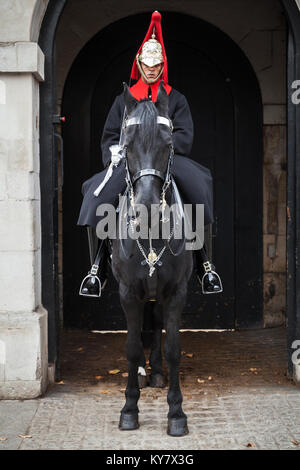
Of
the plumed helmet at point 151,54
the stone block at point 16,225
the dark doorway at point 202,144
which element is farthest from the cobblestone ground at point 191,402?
Answer: the plumed helmet at point 151,54

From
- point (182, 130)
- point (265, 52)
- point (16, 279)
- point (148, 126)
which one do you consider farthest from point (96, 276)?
point (265, 52)

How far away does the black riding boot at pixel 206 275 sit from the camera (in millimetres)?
5246

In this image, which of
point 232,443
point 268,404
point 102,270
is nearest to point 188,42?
point 102,270

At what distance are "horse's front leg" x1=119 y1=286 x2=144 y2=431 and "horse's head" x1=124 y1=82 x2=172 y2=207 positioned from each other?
3.58 feet

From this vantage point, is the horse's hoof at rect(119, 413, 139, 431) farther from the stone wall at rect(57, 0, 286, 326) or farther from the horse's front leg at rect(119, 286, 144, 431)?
the stone wall at rect(57, 0, 286, 326)

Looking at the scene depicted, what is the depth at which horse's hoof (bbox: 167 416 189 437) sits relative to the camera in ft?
14.8

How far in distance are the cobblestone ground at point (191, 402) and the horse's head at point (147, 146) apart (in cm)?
179

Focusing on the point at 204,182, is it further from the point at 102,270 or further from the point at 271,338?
the point at 271,338

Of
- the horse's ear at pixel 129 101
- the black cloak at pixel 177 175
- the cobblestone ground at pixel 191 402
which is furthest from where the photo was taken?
the black cloak at pixel 177 175

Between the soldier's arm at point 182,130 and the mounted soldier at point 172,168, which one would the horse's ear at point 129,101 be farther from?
the soldier's arm at point 182,130

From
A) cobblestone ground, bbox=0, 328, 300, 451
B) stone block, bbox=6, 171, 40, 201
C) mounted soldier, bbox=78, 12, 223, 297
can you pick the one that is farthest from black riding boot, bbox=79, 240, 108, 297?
cobblestone ground, bbox=0, 328, 300, 451

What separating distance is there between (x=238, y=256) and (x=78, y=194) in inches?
83.2

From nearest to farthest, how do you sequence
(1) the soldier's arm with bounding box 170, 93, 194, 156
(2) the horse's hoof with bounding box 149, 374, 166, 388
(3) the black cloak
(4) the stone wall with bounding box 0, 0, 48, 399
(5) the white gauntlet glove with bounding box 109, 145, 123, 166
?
(5) the white gauntlet glove with bounding box 109, 145, 123, 166
(3) the black cloak
(1) the soldier's arm with bounding box 170, 93, 194, 156
(4) the stone wall with bounding box 0, 0, 48, 399
(2) the horse's hoof with bounding box 149, 374, 166, 388

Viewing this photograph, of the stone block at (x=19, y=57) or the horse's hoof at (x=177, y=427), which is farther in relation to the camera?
the stone block at (x=19, y=57)
